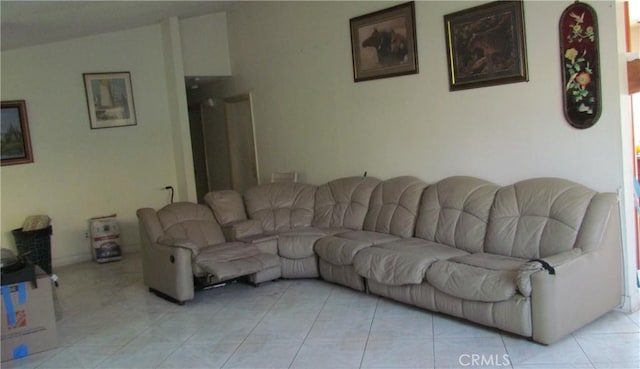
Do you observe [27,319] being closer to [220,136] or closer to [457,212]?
[457,212]

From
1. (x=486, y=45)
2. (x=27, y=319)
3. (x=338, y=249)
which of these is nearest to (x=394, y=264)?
(x=338, y=249)

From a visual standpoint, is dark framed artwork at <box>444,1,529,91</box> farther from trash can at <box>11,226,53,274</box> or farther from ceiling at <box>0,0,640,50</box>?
trash can at <box>11,226,53,274</box>

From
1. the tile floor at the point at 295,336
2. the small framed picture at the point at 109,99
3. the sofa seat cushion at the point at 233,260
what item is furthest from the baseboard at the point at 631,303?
the small framed picture at the point at 109,99

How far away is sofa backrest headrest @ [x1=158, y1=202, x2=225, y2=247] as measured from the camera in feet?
17.0

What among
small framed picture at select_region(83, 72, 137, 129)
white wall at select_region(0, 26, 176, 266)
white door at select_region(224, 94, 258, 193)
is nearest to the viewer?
white wall at select_region(0, 26, 176, 266)

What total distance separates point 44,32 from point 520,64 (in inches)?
185

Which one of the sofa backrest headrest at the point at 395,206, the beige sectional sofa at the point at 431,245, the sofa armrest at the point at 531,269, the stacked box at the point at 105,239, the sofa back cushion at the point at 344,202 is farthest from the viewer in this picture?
the stacked box at the point at 105,239

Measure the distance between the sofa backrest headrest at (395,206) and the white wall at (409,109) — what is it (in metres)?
0.23

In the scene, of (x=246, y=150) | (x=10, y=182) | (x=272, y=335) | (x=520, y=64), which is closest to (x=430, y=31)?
(x=520, y=64)

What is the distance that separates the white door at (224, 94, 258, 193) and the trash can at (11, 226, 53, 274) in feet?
8.79

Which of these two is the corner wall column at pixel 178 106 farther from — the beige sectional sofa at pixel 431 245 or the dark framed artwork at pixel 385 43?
the dark framed artwork at pixel 385 43

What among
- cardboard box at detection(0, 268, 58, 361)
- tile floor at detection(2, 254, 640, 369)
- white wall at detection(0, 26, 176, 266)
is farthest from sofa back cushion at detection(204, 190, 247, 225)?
cardboard box at detection(0, 268, 58, 361)

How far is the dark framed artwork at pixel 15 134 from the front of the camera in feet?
20.4

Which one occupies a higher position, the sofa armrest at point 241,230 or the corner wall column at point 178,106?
the corner wall column at point 178,106
